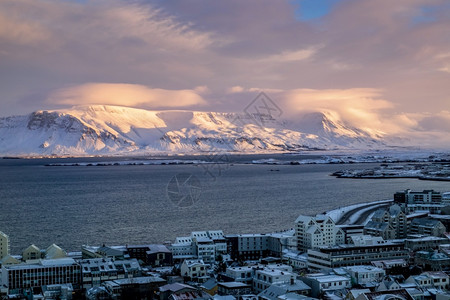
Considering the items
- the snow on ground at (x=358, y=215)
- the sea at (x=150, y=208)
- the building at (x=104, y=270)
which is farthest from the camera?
the snow on ground at (x=358, y=215)

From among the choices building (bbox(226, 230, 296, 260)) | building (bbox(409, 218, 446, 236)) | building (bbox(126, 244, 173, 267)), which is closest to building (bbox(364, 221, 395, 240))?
building (bbox(409, 218, 446, 236))

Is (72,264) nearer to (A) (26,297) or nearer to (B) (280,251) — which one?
(A) (26,297)

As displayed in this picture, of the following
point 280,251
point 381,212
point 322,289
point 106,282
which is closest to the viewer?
point 322,289

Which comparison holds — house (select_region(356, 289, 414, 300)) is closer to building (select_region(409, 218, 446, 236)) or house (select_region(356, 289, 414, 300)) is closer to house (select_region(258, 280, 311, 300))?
house (select_region(258, 280, 311, 300))

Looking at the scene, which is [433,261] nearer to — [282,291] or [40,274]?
[282,291]

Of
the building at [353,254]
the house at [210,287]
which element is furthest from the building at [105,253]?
the building at [353,254]

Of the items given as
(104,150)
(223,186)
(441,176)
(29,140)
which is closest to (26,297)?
(223,186)

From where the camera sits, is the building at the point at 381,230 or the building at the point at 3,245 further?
the building at the point at 381,230

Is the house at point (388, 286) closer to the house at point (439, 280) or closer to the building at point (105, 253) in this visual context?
the house at point (439, 280)
